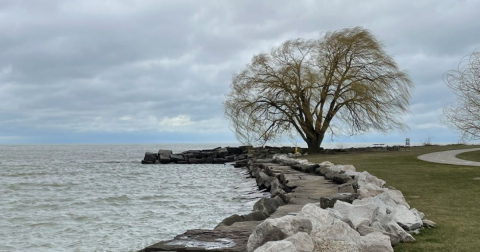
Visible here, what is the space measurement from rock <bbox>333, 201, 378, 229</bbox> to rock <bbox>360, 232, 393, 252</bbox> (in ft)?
2.10

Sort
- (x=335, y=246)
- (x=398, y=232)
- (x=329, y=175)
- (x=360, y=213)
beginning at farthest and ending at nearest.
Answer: (x=329, y=175) → (x=360, y=213) → (x=398, y=232) → (x=335, y=246)

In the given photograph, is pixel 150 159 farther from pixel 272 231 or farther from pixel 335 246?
pixel 335 246

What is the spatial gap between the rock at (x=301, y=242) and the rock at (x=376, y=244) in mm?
717

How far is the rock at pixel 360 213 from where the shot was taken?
17.4 ft

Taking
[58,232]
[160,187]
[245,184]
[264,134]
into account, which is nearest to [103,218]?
[58,232]

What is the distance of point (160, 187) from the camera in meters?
16.6

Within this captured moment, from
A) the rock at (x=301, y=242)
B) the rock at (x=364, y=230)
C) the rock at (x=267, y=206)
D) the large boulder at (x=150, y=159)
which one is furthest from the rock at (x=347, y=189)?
the large boulder at (x=150, y=159)

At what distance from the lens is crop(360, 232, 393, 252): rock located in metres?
4.42

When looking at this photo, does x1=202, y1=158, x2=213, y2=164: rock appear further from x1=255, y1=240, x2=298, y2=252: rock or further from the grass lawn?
x1=255, y1=240, x2=298, y2=252: rock

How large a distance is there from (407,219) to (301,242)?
2.47 meters

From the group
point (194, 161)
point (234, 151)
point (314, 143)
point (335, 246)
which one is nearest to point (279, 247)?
point (335, 246)

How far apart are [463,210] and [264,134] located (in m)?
22.5

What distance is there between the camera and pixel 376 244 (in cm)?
445

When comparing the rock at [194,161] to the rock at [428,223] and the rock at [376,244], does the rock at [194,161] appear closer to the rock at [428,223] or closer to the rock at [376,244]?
the rock at [428,223]
